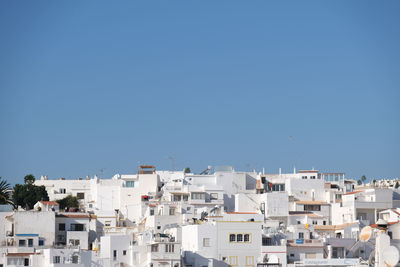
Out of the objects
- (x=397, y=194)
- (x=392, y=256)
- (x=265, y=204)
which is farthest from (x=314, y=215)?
(x=392, y=256)

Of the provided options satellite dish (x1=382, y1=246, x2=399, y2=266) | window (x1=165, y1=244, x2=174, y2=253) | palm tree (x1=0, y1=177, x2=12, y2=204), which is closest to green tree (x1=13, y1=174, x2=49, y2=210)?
palm tree (x1=0, y1=177, x2=12, y2=204)

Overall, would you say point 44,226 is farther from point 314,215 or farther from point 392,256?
point 392,256

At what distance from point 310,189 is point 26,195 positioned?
1128 inches

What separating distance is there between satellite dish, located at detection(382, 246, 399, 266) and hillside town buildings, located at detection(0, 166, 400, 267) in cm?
1632

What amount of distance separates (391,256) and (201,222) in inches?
1472

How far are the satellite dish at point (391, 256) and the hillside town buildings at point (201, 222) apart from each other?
16.3 meters

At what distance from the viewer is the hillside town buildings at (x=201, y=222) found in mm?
64750

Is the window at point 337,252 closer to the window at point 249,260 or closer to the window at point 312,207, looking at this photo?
the window at point 249,260

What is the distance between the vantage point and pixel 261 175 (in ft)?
311

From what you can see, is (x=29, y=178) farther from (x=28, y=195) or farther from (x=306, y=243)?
(x=306, y=243)

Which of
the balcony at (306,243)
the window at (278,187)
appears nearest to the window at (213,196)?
the window at (278,187)

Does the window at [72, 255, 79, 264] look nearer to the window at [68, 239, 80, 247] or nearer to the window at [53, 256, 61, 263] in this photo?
the window at [53, 256, 61, 263]

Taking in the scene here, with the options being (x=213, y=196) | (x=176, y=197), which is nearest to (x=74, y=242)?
(x=176, y=197)

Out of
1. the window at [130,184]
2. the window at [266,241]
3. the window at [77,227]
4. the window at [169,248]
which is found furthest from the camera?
the window at [130,184]
